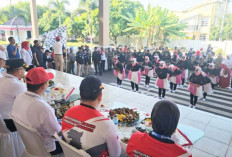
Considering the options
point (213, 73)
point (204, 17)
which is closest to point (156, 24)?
point (213, 73)

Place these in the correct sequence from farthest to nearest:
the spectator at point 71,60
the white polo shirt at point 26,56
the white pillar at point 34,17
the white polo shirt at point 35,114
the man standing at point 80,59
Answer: the white pillar at point 34,17, the spectator at point 71,60, the man standing at point 80,59, the white polo shirt at point 26,56, the white polo shirt at point 35,114

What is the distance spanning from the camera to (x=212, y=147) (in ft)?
12.0

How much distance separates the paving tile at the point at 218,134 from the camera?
3.96 metres

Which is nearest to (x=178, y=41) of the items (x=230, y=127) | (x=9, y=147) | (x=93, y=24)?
(x=93, y=24)

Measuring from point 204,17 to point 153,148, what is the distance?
31.8m

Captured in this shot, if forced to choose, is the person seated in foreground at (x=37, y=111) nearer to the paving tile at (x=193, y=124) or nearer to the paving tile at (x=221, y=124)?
the paving tile at (x=193, y=124)

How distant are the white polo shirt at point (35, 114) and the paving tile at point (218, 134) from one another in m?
3.41

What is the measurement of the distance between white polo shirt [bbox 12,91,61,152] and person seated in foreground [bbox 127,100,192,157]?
3.89 ft

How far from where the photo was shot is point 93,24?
26.6 metres

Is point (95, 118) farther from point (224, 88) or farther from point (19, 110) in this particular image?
point (224, 88)

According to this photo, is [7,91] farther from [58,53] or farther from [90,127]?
[58,53]

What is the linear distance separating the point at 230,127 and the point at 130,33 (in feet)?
68.5

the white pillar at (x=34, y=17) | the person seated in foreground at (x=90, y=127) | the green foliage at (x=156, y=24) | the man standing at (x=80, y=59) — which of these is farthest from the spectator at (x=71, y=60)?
the green foliage at (x=156, y=24)

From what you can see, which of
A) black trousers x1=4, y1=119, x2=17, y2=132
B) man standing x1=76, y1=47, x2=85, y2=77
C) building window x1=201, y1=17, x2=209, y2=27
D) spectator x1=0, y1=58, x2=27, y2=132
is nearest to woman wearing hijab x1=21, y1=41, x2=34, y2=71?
man standing x1=76, y1=47, x2=85, y2=77
